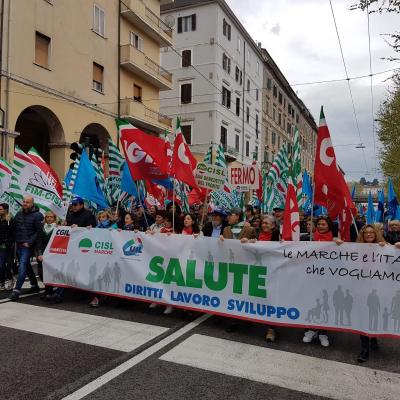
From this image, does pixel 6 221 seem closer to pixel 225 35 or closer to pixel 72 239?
pixel 72 239

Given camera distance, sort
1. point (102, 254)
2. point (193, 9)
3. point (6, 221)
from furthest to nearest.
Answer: point (193, 9) → point (6, 221) → point (102, 254)

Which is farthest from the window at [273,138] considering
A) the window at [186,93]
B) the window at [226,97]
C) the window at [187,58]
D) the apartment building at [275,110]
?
the window at [187,58]

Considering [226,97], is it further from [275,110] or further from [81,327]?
[81,327]

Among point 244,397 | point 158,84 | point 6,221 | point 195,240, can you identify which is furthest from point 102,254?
point 158,84

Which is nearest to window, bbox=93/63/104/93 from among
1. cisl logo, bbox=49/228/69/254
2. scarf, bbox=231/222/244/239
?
cisl logo, bbox=49/228/69/254

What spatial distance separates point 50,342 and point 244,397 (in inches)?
94.2

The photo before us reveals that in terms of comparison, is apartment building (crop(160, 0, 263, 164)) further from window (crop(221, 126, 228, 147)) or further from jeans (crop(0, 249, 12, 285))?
jeans (crop(0, 249, 12, 285))

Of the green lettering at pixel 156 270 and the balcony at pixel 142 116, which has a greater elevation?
the balcony at pixel 142 116

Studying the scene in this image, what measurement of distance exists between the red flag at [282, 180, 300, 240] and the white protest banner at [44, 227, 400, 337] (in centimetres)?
49

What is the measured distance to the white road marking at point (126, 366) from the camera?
3.66 meters

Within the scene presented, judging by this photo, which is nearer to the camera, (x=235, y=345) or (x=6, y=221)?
(x=235, y=345)

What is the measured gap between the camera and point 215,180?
8234 mm

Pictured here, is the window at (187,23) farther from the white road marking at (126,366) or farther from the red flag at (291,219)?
the white road marking at (126,366)

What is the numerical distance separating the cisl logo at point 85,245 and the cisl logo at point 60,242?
1.06ft
